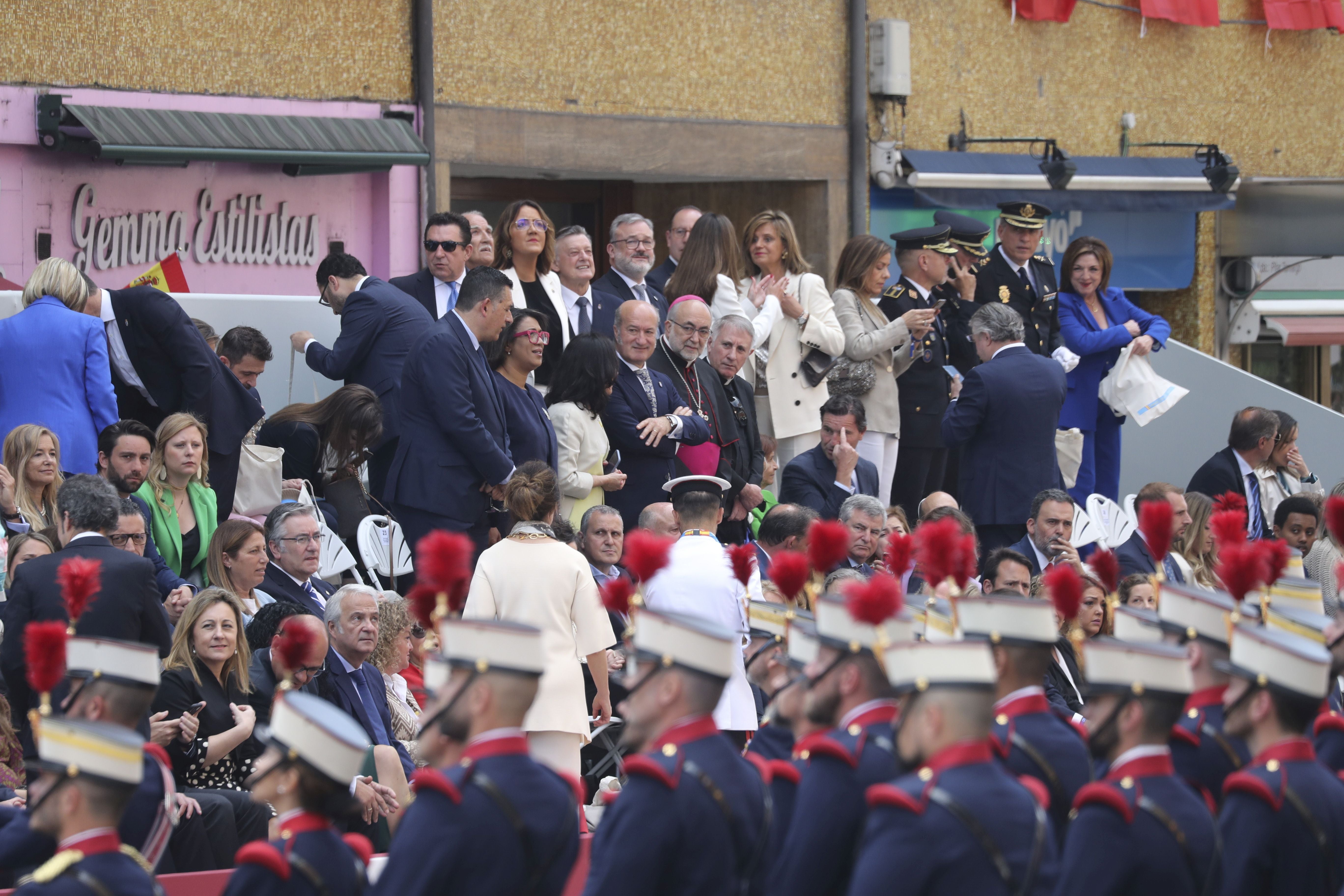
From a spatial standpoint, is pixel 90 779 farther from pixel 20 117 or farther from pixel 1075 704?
pixel 20 117

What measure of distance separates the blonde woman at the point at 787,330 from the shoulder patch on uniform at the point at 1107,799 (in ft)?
18.2

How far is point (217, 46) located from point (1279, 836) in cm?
857

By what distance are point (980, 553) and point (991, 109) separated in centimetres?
622

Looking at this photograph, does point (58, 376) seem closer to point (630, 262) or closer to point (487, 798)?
point (630, 262)

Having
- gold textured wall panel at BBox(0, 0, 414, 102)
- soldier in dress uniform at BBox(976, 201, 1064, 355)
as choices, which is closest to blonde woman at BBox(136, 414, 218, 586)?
gold textured wall panel at BBox(0, 0, 414, 102)

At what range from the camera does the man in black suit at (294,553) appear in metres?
7.79

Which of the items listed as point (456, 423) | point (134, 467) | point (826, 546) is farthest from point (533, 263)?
point (826, 546)

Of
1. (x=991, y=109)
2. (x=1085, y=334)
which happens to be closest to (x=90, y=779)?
(x=1085, y=334)

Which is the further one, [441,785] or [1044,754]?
[1044,754]

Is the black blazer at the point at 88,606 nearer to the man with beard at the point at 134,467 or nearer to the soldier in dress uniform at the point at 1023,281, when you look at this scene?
the man with beard at the point at 134,467

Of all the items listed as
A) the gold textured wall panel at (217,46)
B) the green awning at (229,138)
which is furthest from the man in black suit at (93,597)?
the gold textured wall panel at (217,46)

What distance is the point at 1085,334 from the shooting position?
1083 cm

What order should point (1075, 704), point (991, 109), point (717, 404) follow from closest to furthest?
point (1075, 704) → point (717, 404) → point (991, 109)

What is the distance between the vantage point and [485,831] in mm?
4105
